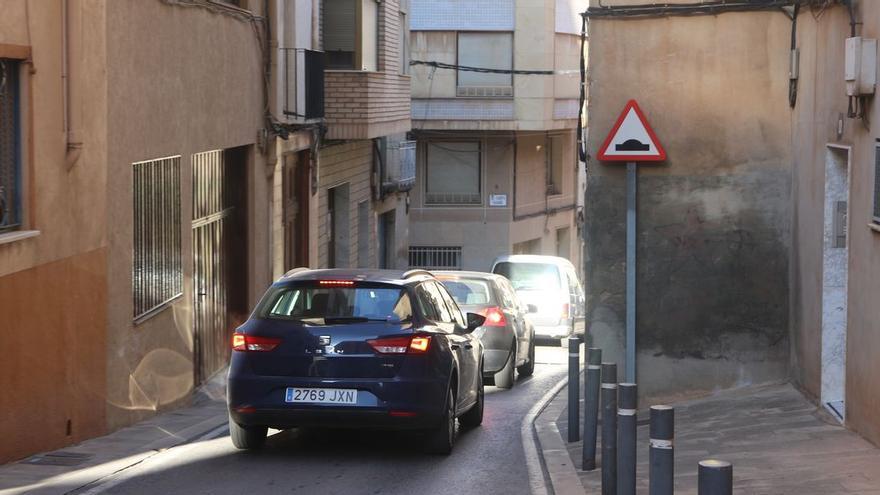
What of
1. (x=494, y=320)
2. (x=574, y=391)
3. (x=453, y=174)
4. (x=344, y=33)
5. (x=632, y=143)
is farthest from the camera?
(x=453, y=174)

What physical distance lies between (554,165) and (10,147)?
3703 centimetres

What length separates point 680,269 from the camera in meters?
12.8

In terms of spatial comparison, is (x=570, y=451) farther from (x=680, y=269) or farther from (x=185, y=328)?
(x=185, y=328)

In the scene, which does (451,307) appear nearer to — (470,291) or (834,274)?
(834,274)

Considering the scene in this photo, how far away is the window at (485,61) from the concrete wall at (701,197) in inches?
1119

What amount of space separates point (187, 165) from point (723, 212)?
6.04 meters

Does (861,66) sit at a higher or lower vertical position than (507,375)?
higher

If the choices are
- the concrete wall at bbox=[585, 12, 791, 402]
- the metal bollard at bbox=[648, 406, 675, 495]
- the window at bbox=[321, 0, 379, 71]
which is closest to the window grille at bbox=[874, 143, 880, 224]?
the concrete wall at bbox=[585, 12, 791, 402]

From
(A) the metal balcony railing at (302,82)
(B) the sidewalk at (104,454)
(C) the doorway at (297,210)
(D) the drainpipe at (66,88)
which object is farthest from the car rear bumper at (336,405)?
(C) the doorway at (297,210)

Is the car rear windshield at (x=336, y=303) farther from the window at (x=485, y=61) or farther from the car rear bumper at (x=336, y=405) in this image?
the window at (x=485, y=61)

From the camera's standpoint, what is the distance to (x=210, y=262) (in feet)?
57.4

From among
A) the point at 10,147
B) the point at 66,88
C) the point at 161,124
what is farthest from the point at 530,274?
the point at 10,147

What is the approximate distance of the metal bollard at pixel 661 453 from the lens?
6246 mm

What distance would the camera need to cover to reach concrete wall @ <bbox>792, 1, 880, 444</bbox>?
395 inches
